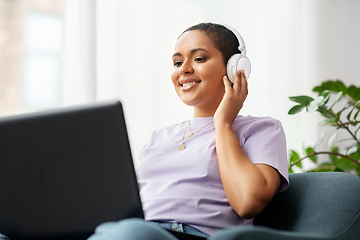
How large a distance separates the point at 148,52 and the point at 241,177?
5.94 feet

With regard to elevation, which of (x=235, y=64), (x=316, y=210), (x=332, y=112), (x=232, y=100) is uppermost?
(x=235, y=64)

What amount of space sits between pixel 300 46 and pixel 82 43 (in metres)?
1.66

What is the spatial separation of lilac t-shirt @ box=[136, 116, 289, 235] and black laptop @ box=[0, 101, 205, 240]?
0.27 meters

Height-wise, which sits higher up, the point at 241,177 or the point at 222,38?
the point at 222,38

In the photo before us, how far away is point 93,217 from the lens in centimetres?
72

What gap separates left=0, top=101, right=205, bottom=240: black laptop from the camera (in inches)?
28.1

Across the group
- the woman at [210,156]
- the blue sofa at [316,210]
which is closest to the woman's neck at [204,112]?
the woman at [210,156]

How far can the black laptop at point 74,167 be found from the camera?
0.71 metres

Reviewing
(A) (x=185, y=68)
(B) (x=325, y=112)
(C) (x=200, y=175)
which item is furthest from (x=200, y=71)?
(B) (x=325, y=112)

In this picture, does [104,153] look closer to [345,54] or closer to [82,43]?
[82,43]

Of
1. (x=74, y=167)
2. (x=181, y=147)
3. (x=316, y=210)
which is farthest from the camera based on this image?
(x=181, y=147)

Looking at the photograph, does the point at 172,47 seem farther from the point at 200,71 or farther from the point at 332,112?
the point at 200,71

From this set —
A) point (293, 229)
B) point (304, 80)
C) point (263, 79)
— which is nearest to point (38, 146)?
point (293, 229)

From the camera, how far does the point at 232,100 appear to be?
43.4 inches
